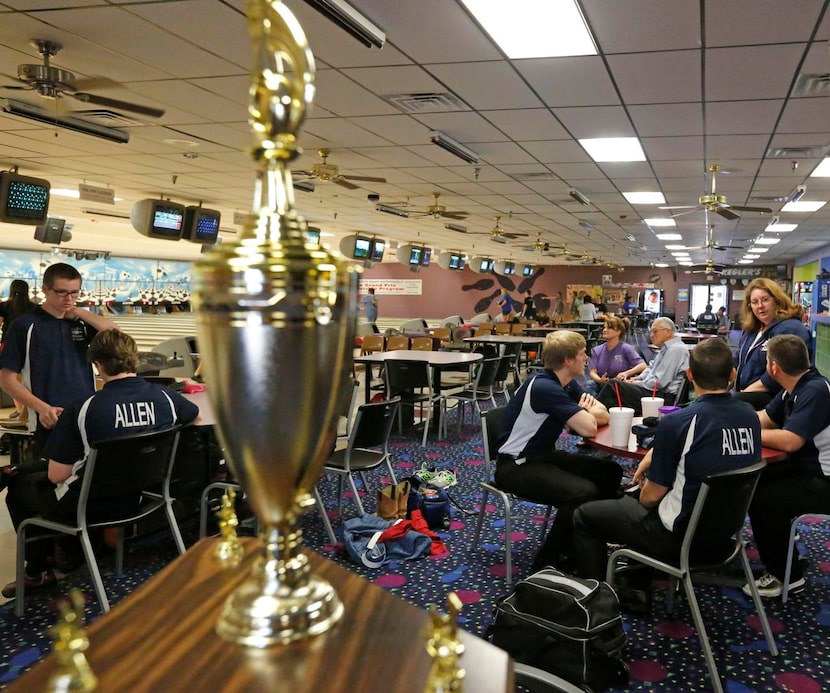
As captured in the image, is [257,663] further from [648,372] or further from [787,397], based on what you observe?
[648,372]

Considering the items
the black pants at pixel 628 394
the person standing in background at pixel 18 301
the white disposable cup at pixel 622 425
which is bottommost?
the black pants at pixel 628 394

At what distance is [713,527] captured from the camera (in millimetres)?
2322

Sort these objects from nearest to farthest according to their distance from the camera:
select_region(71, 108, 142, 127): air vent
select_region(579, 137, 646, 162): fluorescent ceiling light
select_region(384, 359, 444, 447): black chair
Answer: select_region(71, 108, 142, 127): air vent
select_region(579, 137, 646, 162): fluorescent ceiling light
select_region(384, 359, 444, 447): black chair

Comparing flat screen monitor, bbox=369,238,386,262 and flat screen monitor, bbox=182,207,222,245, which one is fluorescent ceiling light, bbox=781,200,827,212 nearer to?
flat screen monitor, bbox=369,238,386,262

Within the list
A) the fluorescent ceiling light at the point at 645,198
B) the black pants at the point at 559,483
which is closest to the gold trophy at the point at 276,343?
the black pants at the point at 559,483

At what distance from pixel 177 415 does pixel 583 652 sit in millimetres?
1969

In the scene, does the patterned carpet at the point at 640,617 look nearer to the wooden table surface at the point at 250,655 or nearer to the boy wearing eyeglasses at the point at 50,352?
the boy wearing eyeglasses at the point at 50,352

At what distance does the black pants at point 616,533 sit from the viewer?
247 centimetres

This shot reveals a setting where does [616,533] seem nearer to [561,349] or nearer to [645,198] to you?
[561,349]

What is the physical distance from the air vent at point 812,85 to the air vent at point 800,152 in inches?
64.3

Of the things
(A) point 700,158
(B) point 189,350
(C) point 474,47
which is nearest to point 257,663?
(C) point 474,47

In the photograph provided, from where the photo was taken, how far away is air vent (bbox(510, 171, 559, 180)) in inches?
266

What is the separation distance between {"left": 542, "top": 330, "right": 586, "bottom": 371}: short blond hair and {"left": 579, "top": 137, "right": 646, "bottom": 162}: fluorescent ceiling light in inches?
105

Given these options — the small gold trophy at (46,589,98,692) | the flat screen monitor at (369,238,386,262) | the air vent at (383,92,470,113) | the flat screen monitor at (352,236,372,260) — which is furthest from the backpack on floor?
the flat screen monitor at (369,238,386,262)
